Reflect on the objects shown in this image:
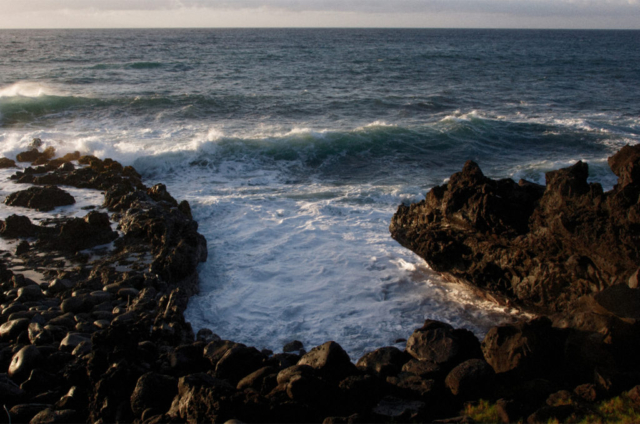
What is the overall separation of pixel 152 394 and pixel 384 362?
2.91 meters

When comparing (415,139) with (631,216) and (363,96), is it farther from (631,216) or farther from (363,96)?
(631,216)

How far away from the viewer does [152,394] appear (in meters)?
4.96

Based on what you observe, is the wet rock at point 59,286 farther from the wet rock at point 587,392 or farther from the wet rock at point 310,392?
the wet rock at point 587,392

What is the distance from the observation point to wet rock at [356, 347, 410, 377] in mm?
5680

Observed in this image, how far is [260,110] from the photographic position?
2723 cm

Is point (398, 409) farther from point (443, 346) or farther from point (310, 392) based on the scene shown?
point (443, 346)

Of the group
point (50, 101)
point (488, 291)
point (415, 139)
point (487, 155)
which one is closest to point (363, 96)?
point (415, 139)

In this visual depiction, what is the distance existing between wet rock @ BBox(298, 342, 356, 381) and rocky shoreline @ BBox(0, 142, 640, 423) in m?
0.02

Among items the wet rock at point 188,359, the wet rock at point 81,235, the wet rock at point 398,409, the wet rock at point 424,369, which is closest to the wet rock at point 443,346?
the wet rock at point 424,369

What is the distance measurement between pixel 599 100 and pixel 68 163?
33236 millimetres

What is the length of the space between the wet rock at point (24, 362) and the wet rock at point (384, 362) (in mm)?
4137

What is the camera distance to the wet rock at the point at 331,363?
534 cm

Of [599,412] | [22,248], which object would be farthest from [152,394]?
[22,248]

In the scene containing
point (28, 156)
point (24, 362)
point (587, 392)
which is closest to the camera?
point (587, 392)
